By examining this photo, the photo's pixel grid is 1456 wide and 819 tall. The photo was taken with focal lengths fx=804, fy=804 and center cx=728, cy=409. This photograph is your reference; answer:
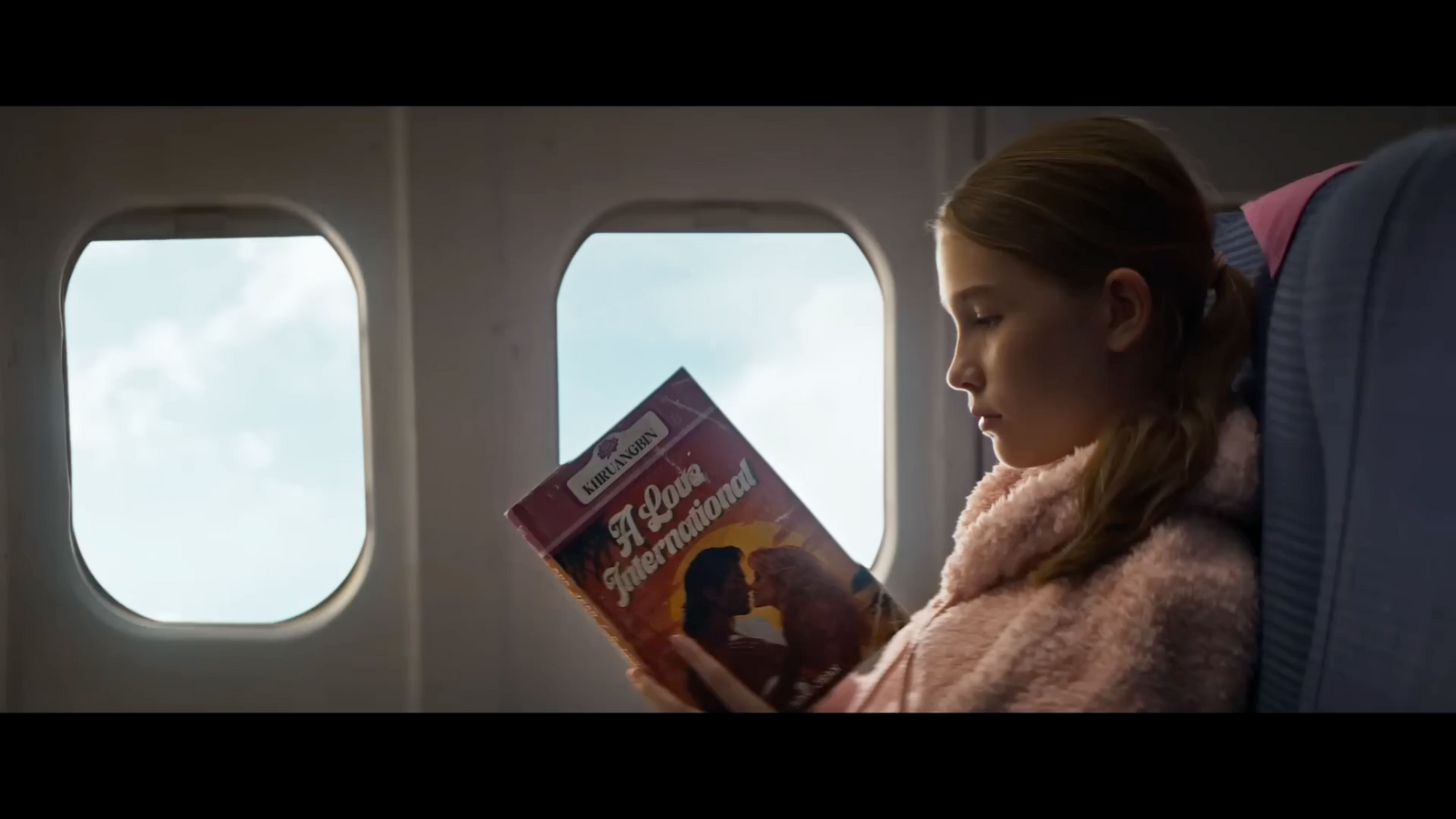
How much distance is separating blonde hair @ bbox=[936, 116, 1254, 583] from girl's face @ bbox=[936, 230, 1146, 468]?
2cm

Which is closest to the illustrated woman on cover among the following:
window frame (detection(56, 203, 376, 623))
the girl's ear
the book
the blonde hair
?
the book

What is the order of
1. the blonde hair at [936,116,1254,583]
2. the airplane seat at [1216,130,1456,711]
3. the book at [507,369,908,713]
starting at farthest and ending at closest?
the book at [507,369,908,713]
the blonde hair at [936,116,1254,583]
the airplane seat at [1216,130,1456,711]

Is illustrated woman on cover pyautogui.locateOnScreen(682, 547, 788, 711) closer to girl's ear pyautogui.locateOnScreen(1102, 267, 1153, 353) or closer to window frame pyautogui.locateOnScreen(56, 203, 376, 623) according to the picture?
girl's ear pyautogui.locateOnScreen(1102, 267, 1153, 353)

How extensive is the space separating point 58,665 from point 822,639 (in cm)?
137

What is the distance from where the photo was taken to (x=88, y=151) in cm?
127

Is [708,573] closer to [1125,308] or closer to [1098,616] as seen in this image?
[1098,616]

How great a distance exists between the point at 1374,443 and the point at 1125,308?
0.70ft

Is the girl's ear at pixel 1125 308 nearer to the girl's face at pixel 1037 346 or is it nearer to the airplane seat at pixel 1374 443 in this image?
the girl's face at pixel 1037 346

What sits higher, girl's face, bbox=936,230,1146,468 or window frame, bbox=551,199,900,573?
window frame, bbox=551,199,900,573

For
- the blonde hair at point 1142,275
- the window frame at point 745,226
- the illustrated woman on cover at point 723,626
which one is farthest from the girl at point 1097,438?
the window frame at point 745,226

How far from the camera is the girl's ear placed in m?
0.72
